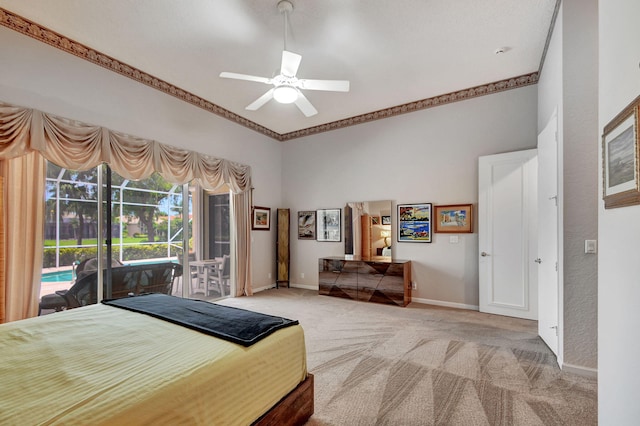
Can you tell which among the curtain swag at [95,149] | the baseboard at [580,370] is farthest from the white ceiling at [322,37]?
the baseboard at [580,370]

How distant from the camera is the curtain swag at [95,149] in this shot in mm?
2832

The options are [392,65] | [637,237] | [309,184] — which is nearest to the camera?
[637,237]

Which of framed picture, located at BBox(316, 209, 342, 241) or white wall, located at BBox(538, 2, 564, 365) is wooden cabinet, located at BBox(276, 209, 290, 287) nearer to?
framed picture, located at BBox(316, 209, 342, 241)

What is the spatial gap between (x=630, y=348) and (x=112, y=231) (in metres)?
4.81

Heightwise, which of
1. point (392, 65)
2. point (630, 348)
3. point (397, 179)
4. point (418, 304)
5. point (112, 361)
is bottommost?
point (418, 304)

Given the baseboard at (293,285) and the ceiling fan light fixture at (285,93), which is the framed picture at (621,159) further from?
the baseboard at (293,285)

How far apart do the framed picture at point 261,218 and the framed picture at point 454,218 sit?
3.36 meters

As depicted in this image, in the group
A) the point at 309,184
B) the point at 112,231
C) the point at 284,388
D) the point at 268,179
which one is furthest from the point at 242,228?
the point at 284,388

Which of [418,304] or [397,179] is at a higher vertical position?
[397,179]

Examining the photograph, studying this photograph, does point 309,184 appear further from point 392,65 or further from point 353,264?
point 392,65

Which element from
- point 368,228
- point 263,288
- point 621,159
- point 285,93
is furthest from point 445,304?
point 285,93

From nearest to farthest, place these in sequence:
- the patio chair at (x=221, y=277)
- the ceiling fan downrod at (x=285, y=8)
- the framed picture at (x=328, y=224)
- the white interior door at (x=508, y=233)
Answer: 1. the ceiling fan downrod at (x=285, y=8)
2. the white interior door at (x=508, y=233)
3. the patio chair at (x=221, y=277)
4. the framed picture at (x=328, y=224)

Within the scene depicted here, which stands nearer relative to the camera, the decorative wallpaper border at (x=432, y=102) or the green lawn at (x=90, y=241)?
the green lawn at (x=90, y=241)

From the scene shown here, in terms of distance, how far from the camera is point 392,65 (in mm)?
3779
